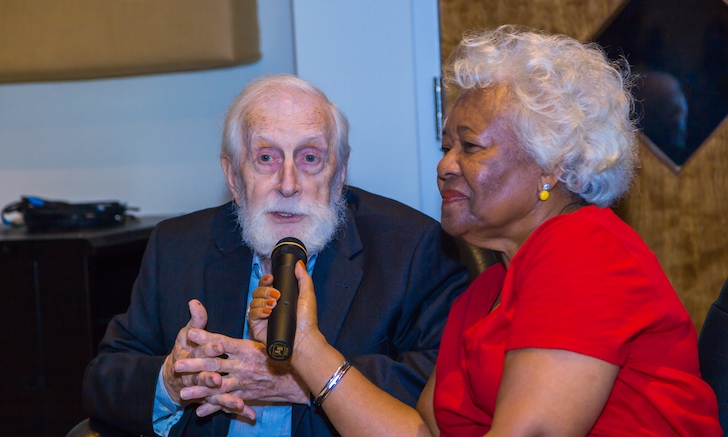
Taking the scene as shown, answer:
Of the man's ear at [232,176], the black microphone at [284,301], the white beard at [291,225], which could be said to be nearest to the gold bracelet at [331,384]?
the black microphone at [284,301]

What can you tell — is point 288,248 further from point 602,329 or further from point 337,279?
point 602,329

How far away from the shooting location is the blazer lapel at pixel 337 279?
2.18m

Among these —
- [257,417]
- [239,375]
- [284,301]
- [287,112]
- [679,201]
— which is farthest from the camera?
[679,201]

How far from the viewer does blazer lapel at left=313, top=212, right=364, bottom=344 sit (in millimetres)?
2180

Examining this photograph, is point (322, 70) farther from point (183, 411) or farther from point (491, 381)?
point (491, 381)

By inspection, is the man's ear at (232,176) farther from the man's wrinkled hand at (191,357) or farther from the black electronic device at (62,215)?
the black electronic device at (62,215)

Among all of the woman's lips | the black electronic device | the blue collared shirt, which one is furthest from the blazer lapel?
the black electronic device

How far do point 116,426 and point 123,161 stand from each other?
1.76 m

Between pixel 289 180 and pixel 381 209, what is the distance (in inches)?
13.1

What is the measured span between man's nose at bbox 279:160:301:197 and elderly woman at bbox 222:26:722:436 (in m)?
0.41

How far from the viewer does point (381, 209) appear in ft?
7.98

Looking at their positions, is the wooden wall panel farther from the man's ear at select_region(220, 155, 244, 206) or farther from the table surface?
the table surface

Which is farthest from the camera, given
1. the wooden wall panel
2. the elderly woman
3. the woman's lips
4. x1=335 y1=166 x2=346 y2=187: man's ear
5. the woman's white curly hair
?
the wooden wall panel

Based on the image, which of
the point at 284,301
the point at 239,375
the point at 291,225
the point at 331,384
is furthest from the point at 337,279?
the point at 284,301
